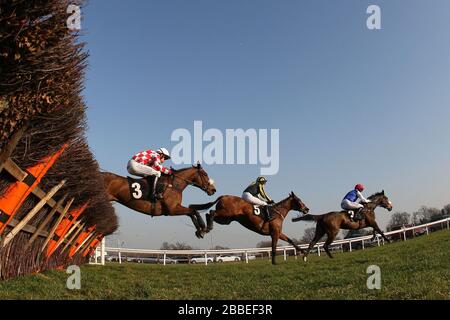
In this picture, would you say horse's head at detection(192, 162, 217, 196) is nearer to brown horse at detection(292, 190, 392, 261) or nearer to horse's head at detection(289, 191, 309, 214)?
horse's head at detection(289, 191, 309, 214)

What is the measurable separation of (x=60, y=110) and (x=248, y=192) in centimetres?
797

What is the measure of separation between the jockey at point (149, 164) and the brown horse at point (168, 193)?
6.3 inches

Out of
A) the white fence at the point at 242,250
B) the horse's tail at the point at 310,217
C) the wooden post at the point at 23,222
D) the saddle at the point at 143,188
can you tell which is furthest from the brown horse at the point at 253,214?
the white fence at the point at 242,250

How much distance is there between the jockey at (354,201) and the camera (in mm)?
17234

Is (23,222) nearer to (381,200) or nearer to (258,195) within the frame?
(258,195)

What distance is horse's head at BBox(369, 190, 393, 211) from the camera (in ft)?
57.7

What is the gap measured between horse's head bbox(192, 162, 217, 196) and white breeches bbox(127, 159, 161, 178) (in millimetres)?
1059

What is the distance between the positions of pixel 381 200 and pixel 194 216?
11.3 metres

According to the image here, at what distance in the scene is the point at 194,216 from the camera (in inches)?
346

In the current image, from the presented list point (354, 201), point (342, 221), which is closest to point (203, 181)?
point (342, 221)

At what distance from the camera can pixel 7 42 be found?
4043 mm
